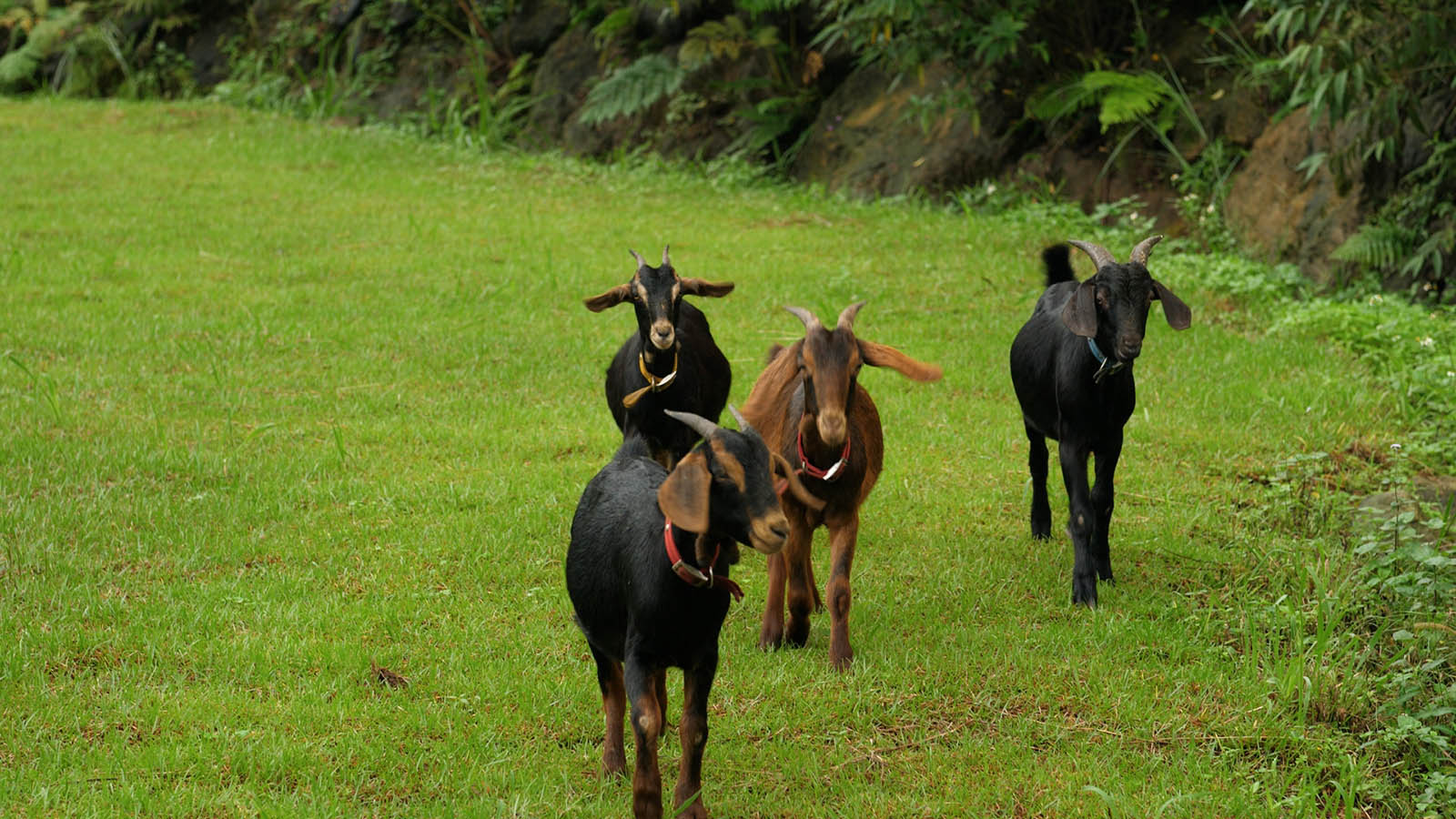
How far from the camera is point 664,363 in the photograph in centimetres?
695

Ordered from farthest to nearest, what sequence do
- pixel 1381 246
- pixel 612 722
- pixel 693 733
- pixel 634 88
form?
pixel 634 88 → pixel 1381 246 → pixel 612 722 → pixel 693 733

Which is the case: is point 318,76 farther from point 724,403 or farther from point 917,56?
point 724,403

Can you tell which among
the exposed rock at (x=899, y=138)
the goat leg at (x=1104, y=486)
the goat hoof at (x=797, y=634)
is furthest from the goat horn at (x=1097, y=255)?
the exposed rock at (x=899, y=138)

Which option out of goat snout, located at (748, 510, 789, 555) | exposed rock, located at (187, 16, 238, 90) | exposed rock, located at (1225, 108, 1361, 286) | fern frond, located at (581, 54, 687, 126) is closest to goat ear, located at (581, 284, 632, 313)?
goat snout, located at (748, 510, 789, 555)

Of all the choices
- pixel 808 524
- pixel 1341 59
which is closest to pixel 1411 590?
pixel 808 524

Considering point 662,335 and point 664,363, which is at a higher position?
point 662,335

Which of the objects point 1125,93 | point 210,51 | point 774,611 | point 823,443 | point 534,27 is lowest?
point 774,611

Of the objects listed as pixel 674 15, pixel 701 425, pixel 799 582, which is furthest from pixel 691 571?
pixel 674 15

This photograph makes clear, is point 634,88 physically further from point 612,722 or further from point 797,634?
point 612,722

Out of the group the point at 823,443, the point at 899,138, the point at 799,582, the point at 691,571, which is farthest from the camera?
the point at 899,138

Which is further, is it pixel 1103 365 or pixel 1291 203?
pixel 1291 203

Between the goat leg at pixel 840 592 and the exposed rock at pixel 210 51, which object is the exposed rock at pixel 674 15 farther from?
the goat leg at pixel 840 592

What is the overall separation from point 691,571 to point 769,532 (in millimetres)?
325

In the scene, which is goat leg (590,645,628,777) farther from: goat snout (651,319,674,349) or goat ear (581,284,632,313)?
goat ear (581,284,632,313)
